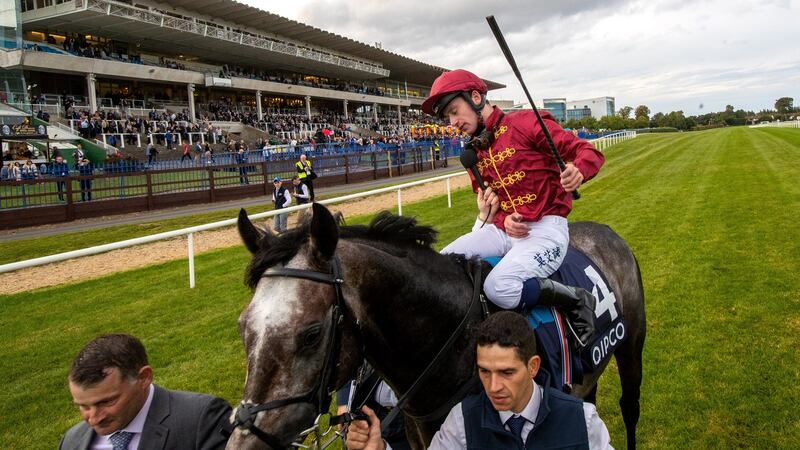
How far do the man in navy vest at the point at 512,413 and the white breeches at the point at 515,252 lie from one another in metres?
0.48

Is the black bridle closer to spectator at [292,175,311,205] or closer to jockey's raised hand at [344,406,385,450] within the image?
jockey's raised hand at [344,406,385,450]

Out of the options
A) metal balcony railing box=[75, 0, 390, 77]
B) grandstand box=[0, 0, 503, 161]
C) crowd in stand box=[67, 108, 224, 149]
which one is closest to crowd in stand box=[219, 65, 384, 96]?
grandstand box=[0, 0, 503, 161]

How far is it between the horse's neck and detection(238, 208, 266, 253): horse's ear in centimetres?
38

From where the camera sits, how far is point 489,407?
5.60 ft

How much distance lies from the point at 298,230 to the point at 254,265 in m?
0.20

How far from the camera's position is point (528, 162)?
2.49m

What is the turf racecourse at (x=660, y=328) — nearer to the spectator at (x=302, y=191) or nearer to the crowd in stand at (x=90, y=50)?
the spectator at (x=302, y=191)

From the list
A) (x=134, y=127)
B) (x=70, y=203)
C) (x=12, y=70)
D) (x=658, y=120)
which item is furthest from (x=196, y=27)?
(x=658, y=120)

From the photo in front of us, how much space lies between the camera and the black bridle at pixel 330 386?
1.41m

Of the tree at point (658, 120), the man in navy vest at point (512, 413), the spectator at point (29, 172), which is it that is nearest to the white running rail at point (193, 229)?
the man in navy vest at point (512, 413)

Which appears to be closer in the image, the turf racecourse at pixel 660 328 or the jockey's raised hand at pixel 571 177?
the jockey's raised hand at pixel 571 177

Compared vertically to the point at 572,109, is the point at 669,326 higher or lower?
lower

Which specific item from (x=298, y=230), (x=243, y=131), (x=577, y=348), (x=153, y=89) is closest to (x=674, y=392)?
(x=577, y=348)

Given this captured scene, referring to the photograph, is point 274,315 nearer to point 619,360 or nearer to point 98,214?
point 619,360
